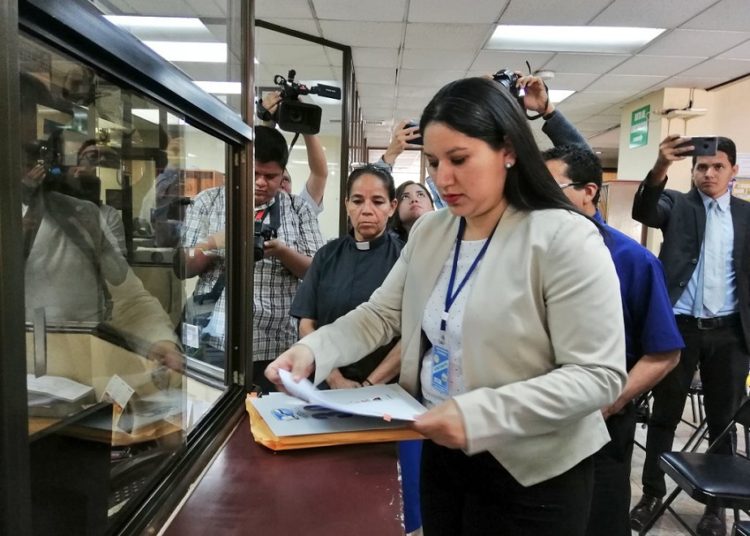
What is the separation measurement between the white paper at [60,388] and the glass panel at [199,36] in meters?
0.50

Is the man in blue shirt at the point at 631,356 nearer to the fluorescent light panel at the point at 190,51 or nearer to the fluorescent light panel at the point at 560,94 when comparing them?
the fluorescent light panel at the point at 190,51

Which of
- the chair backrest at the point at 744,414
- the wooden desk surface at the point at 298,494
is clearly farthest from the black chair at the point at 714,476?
the wooden desk surface at the point at 298,494

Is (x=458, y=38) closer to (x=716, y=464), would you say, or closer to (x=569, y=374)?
(x=716, y=464)

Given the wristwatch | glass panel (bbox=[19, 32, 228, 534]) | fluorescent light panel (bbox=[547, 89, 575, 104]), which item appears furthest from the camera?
fluorescent light panel (bbox=[547, 89, 575, 104])

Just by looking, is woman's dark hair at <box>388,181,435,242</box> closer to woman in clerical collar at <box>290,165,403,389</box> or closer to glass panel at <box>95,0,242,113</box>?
woman in clerical collar at <box>290,165,403,389</box>

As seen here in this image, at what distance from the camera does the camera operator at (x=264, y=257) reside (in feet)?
4.69

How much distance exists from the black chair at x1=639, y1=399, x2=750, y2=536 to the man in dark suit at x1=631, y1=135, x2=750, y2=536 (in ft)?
0.99

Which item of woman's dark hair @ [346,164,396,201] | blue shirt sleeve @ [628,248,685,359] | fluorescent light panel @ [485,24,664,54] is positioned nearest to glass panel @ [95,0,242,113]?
woman's dark hair @ [346,164,396,201]

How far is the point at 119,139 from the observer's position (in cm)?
88

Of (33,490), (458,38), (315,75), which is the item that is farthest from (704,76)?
(33,490)

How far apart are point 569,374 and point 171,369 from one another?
31.6 inches

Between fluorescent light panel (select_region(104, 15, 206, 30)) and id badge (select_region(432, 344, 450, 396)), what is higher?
fluorescent light panel (select_region(104, 15, 206, 30))

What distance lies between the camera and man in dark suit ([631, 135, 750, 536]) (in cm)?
222

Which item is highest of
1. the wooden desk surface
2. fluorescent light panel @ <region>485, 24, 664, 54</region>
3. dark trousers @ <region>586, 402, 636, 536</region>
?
fluorescent light panel @ <region>485, 24, 664, 54</region>
